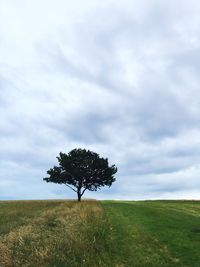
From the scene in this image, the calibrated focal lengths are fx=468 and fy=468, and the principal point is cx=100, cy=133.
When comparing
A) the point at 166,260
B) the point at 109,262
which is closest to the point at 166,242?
the point at 166,260

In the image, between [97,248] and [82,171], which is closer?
[97,248]

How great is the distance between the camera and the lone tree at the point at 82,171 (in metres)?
79.3

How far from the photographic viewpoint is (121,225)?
33500mm

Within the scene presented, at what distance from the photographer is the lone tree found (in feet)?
260

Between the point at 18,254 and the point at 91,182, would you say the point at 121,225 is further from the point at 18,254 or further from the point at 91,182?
the point at 91,182

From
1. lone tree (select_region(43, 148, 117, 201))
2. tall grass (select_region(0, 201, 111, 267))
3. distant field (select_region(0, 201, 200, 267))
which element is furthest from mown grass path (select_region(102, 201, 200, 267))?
lone tree (select_region(43, 148, 117, 201))

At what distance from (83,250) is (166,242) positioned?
6933 mm

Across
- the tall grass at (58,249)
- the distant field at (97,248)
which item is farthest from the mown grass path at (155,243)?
the tall grass at (58,249)

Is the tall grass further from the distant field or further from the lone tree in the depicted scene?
the lone tree

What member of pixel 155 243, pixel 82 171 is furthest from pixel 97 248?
pixel 82 171

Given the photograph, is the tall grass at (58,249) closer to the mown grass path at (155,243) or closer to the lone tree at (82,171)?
the mown grass path at (155,243)

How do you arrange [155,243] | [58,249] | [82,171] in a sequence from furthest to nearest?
[82,171], [155,243], [58,249]

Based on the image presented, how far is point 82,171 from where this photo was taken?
78.9 metres

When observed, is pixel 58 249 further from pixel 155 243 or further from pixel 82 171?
pixel 82 171
